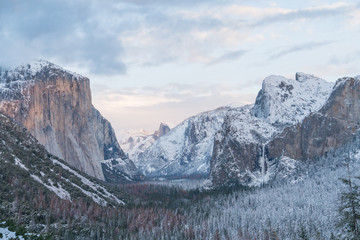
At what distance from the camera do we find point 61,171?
198 metres

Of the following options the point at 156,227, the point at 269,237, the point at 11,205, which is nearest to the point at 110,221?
the point at 156,227

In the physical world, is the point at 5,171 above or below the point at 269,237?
above

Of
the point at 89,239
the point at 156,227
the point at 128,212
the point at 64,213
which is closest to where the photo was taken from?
the point at 89,239

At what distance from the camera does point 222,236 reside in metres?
168

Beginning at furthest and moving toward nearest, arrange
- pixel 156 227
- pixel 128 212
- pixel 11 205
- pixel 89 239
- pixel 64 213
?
pixel 128 212, pixel 156 227, pixel 64 213, pixel 89 239, pixel 11 205

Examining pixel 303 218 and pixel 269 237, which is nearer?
pixel 269 237

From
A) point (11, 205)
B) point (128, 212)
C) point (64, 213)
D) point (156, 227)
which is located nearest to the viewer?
point (11, 205)

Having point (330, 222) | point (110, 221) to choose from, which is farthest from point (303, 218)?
point (110, 221)

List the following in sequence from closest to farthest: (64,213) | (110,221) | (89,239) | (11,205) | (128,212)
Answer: (11,205), (89,239), (64,213), (110,221), (128,212)

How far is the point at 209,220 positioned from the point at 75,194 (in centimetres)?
6116

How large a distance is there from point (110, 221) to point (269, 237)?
194 ft

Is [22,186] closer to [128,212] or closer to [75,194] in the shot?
Result: [75,194]

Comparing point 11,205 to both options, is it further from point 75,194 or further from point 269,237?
point 269,237

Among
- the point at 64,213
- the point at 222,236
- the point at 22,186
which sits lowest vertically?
the point at 222,236
